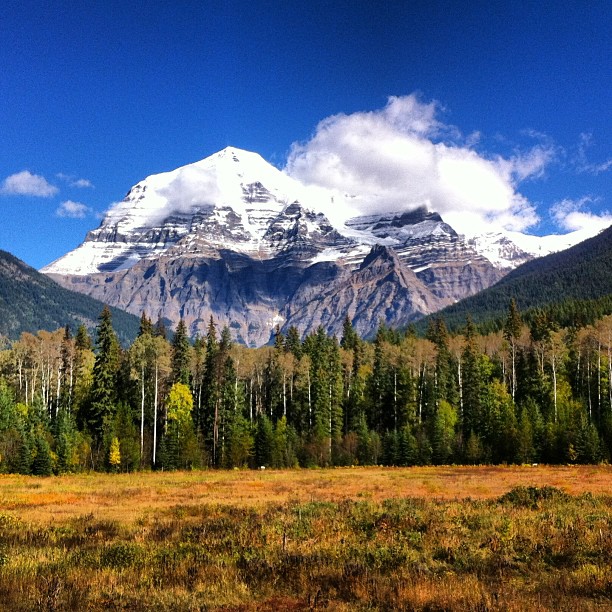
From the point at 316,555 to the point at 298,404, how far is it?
7238 centimetres

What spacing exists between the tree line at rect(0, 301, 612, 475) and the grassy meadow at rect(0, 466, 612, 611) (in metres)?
38.1

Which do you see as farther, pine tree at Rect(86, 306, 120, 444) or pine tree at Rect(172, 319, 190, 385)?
pine tree at Rect(172, 319, 190, 385)

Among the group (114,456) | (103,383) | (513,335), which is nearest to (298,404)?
(103,383)

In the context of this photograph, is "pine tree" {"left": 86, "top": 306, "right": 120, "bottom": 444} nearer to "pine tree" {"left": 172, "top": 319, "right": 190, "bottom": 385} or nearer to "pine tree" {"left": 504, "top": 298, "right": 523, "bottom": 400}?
"pine tree" {"left": 172, "top": 319, "right": 190, "bottom": 385}

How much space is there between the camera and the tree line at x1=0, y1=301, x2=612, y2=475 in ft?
212

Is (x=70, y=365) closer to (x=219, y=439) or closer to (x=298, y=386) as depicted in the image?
(x=219, y=439)

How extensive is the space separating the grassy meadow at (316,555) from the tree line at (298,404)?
1498 inches

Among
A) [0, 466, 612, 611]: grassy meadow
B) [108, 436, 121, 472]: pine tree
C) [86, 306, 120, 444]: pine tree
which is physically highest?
[86, 306, 120, 444]: pine tree

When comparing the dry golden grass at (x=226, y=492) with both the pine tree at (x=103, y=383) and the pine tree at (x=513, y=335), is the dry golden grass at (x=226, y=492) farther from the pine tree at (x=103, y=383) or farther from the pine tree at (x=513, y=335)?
Result: the pine tree at (x=513, y=335)

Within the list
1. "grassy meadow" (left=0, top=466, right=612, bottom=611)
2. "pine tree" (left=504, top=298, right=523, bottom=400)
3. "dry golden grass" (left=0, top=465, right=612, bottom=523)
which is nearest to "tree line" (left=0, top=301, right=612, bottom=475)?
"pine tree" (left=504, top=298, right=523, bottom=400)

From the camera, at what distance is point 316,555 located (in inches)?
592

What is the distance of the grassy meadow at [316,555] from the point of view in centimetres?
1102

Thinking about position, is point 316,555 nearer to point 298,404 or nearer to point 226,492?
point 226,492

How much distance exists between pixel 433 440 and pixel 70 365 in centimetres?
5090
